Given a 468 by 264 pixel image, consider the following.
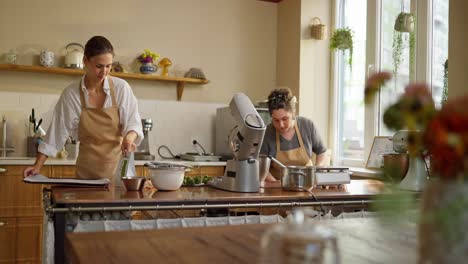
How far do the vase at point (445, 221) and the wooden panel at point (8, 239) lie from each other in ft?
12.1

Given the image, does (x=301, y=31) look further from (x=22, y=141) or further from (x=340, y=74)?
(x=22, y=141)

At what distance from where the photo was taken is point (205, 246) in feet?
4.02

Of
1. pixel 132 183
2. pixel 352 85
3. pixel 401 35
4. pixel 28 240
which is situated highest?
pixel 401 35

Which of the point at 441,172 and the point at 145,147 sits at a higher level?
the point at 441,172

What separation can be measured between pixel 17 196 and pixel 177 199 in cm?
227

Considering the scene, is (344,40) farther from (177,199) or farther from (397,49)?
(177,199)

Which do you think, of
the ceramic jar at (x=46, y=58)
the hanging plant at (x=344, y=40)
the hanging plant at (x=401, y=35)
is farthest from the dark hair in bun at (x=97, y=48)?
the hanging plant at (x=344, y=40)

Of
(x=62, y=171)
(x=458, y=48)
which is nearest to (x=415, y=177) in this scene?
(x=458, y=48)

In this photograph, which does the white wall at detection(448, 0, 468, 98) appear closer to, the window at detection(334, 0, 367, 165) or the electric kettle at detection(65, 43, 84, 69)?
the window at detection(334, 0, 367, 165)

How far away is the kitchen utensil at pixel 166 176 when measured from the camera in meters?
2.31

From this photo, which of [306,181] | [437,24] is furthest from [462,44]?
[306,181]

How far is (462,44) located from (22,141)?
3.65 metres

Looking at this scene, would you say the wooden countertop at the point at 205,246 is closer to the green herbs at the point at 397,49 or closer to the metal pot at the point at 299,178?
the metal pot at the point at 299,178

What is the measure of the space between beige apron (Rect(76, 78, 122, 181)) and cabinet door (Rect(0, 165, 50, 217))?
1151 mm
